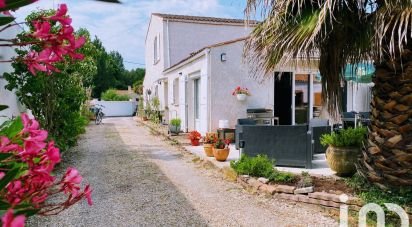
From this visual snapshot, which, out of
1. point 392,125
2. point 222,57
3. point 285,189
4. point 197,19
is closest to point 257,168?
point 285,189

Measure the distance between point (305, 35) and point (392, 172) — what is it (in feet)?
7.42

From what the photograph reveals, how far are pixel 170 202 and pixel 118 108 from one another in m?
35.0

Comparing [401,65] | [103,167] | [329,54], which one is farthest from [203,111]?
[401,65]

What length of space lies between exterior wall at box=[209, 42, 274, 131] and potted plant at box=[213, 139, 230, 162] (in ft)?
10.8

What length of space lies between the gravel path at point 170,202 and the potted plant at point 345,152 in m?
1.64

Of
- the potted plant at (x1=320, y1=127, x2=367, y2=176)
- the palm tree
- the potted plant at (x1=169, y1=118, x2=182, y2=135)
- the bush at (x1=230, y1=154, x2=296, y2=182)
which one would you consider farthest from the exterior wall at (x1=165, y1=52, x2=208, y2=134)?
the palm tree

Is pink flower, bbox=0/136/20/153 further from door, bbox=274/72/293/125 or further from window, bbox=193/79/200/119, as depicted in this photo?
window, bbox=193/79/200/119

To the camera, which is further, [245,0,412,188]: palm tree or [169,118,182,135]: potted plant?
[169,118,182,135]: potted plant

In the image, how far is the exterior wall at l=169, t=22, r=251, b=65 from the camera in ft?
68.3

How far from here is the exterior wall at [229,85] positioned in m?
12.3

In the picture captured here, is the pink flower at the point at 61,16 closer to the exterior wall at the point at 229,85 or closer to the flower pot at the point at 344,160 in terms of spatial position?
the flower pot at the point at 344,160

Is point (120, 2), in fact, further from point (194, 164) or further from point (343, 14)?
point (194, 164)

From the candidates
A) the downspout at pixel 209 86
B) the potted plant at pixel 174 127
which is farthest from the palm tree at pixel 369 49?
the potted plant at pixel 174 127

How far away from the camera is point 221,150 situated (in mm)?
8977
